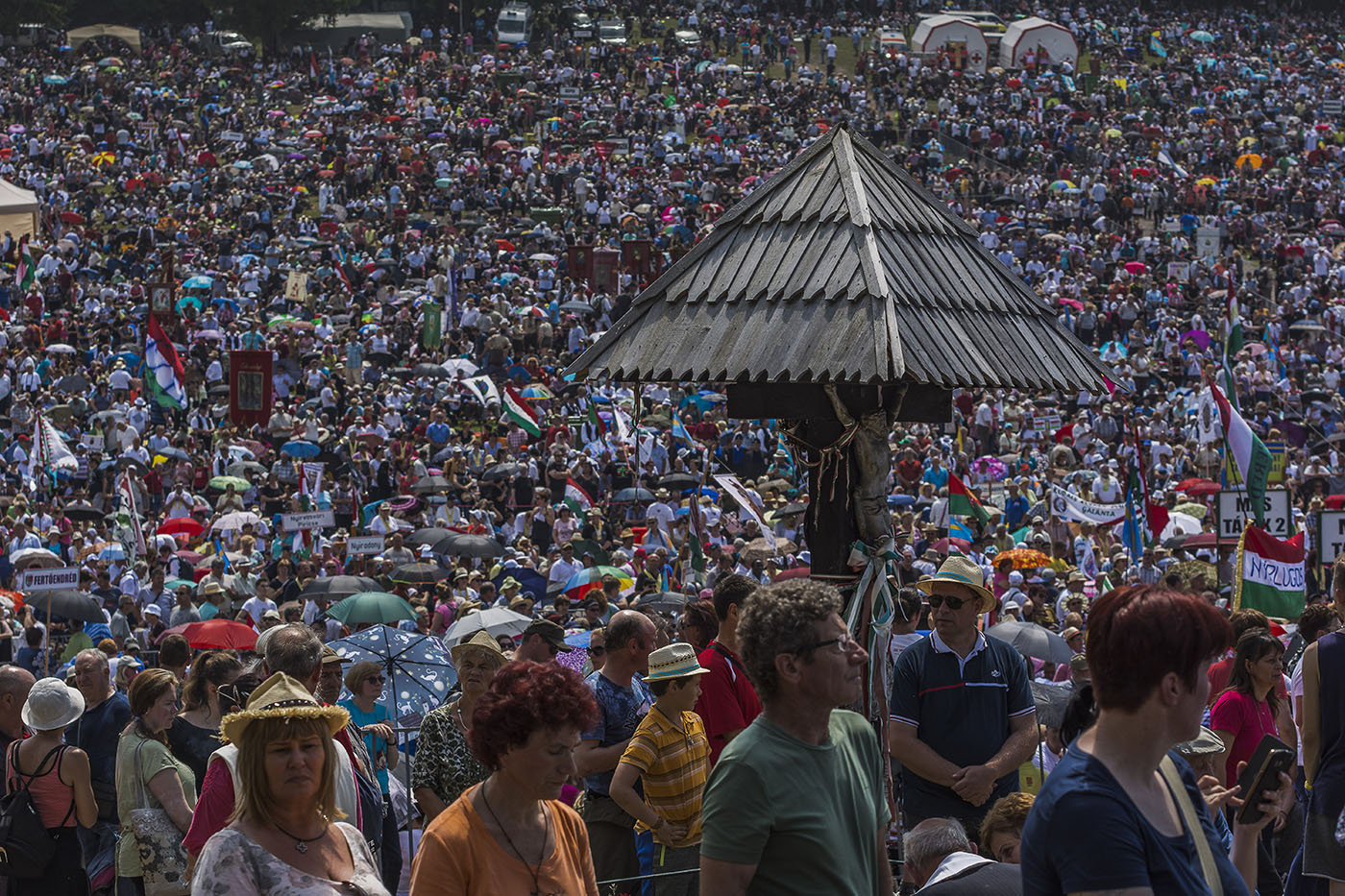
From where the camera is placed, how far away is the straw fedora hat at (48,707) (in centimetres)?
664

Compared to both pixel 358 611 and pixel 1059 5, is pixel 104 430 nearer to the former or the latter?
pixel 358 611

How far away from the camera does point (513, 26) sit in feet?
221

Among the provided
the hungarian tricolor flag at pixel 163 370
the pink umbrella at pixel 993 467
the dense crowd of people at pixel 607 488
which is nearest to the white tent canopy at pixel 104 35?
the dense crowd of people at pixel 607 488

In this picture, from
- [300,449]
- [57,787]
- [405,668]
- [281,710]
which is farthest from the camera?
[300,449]

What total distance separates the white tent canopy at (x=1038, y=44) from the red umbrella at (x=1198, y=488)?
42.9 m

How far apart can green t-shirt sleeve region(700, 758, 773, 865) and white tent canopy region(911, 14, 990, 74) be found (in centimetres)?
6155

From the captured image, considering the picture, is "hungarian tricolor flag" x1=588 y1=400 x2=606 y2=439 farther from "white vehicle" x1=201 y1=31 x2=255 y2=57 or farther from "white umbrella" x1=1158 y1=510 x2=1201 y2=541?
"white vehicle" x1=201 y1=31 x2=255 y2=57

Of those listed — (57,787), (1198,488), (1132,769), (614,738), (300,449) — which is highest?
(1132,769)

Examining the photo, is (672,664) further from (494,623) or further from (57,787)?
(494,623)

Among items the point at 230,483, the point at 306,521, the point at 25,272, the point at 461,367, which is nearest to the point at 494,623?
the point at 306,521

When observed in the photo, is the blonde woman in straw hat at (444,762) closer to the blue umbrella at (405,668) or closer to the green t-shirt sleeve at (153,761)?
the green t-shirt sleeve at (153,761)

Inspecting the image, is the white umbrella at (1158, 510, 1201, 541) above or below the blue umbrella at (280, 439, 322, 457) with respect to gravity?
above

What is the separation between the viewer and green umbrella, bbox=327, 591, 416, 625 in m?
14.2

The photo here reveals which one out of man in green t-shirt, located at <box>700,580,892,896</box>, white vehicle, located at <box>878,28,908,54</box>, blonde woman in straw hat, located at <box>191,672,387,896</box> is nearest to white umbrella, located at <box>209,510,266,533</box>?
blonde woman in straw hat, located at <box>191,672,387,896</box>
